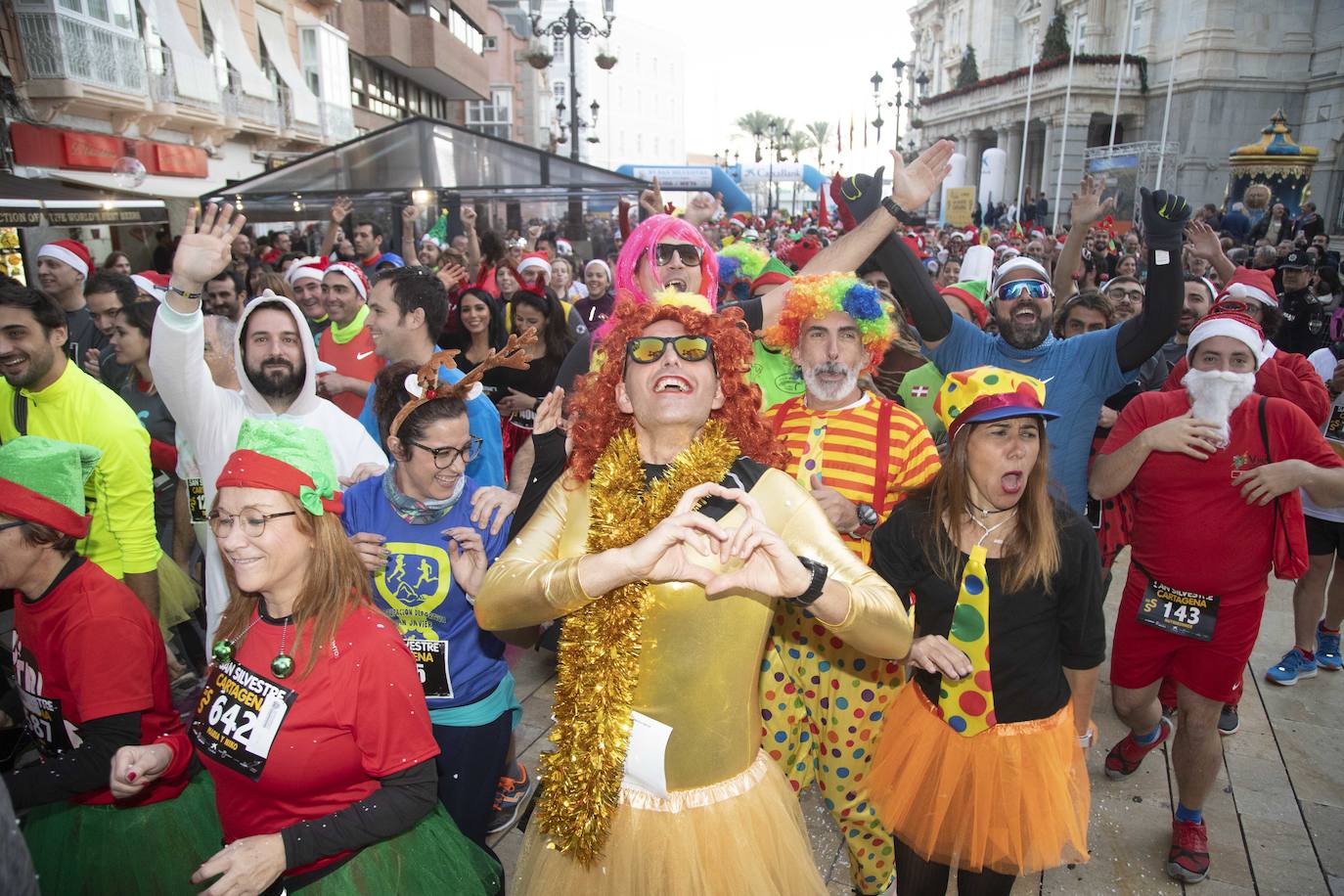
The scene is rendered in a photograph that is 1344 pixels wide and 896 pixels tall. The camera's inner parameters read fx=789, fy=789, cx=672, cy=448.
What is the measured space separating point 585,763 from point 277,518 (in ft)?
3.25

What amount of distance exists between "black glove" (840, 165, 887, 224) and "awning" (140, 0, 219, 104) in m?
19.3

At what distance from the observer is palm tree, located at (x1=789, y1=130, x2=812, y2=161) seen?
269ft

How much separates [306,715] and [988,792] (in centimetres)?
194

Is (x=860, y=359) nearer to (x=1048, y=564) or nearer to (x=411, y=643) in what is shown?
(x=1048, y=564)

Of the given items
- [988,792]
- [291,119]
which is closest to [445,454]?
[988,792]

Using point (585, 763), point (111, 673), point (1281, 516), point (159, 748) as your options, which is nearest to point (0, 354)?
point (111, 673)

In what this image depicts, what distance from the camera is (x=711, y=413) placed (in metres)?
2.15

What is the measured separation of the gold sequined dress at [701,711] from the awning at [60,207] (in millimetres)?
10178

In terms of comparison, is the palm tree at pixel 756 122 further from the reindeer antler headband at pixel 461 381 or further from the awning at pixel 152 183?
the reindeer antler headband at pixel 461 381

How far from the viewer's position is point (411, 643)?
2.65 meters

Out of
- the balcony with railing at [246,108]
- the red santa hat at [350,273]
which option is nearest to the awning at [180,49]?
the balcony with railing at [246,108]

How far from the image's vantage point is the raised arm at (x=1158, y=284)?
3426 millimetres

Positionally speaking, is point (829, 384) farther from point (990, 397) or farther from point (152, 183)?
point (152, 183)

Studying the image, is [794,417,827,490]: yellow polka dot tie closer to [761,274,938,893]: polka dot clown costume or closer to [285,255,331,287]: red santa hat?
[761,274,938,893]: polka dot clown costume
